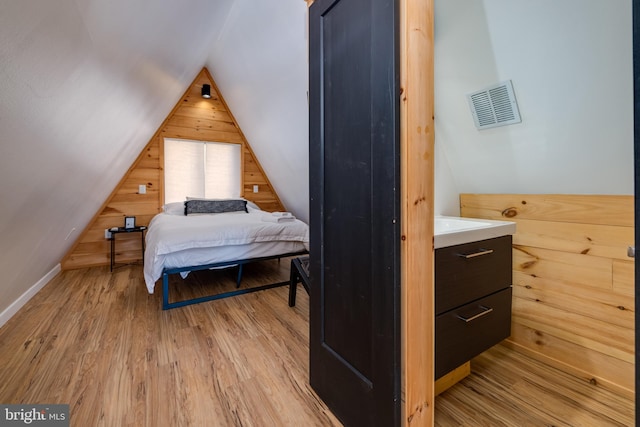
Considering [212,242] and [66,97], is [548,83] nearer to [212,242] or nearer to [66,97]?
[66,97]

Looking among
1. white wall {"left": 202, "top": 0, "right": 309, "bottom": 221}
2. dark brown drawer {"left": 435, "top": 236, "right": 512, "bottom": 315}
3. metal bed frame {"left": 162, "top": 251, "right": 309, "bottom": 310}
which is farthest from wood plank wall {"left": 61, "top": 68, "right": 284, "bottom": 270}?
dark brown drawer {"left": 435, "top": 236, "right": 512, "bottom": 315}

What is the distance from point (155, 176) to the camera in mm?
4113

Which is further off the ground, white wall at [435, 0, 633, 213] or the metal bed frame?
white wall at [435, 0, 633, 213]

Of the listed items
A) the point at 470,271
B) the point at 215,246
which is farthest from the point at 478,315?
the point at 215,246

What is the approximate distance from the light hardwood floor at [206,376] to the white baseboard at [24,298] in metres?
0.06

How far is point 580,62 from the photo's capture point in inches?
44.1

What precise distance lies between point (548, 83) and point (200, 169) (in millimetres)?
4319

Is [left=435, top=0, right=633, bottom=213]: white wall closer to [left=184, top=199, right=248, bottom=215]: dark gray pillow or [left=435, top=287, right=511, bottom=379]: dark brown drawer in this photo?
[left=435, top=287, right=511, bottom=379]: dark brown drawer

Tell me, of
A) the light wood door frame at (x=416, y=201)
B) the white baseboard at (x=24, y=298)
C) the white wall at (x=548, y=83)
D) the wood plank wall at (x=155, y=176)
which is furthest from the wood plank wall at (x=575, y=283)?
the wood plank wall at (x=155, y=176)

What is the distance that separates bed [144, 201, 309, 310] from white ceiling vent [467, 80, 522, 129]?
194 centimetres

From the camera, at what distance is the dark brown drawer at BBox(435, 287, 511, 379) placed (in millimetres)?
1228

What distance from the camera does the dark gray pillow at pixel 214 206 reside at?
12.8 ft

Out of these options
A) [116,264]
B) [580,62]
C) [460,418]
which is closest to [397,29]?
[580,62]

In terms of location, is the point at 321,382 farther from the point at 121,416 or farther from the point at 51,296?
the point at 51,296
